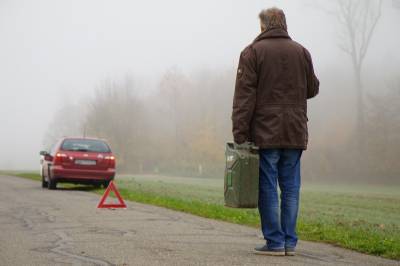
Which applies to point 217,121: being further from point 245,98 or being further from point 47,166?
point 245,98

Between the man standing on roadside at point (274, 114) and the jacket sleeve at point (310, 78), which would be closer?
the man standing on roadside at point (274, 114)

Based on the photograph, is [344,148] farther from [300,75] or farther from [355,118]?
[300,75]

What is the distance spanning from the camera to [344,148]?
111 ft

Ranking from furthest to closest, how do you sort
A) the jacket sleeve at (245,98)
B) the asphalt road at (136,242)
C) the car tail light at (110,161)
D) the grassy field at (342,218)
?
1. the car tail light at (110,161)
2. the grassy field at (342,218)
3. the jacket sleeve at (245,98)
4. the asphalt road at (136,242)

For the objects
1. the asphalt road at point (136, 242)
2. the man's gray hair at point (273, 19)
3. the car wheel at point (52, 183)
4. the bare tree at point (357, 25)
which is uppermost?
the bare tree at point (357, 25)

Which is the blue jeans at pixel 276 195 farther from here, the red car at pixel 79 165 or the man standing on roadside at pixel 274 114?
the red car at pixel 79 165

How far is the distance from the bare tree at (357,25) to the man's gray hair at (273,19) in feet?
99.9

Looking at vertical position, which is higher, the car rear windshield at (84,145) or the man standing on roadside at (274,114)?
the man standing on roadside at (274,114)

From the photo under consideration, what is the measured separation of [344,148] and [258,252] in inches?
1092

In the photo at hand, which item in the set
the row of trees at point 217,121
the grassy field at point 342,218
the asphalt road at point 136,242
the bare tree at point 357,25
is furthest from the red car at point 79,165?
the bare tree at point 357,25

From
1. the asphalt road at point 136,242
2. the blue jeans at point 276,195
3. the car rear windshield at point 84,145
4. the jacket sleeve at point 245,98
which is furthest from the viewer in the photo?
the car rear windshield at point 84,145

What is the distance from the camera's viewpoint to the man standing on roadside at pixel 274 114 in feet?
21.8

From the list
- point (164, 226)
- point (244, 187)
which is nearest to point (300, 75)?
point (244, 187)

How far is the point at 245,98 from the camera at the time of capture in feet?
21.7
